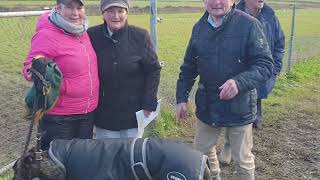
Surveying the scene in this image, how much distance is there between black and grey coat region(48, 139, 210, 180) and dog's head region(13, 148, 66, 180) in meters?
0.03

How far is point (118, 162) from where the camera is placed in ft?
8.15

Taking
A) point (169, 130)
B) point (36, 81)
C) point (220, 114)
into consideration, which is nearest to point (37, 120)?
point (36, 81)

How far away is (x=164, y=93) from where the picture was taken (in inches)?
297

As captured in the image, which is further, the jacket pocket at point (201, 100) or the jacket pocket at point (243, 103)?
the jacket pocket at point (201, 100)

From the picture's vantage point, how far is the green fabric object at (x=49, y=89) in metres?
2.84

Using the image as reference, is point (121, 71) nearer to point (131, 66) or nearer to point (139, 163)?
point (131, 66)

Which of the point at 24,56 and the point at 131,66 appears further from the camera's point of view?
the point at 24,56

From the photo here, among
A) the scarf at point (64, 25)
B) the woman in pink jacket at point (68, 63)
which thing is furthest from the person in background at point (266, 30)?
the scarf at point (64, 25)

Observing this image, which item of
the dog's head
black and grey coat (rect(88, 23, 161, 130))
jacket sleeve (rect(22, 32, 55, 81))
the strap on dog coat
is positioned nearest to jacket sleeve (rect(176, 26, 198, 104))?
black and grey coat (rect(88, 23, 161, 130))

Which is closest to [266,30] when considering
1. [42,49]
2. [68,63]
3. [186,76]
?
[186,76]

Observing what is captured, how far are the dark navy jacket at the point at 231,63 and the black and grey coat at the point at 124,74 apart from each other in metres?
0.37

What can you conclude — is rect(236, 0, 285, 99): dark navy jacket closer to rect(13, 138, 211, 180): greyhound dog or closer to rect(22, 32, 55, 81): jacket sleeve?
rect(22, 32, 55, 81): jacket sleeve

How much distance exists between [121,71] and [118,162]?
1123mm

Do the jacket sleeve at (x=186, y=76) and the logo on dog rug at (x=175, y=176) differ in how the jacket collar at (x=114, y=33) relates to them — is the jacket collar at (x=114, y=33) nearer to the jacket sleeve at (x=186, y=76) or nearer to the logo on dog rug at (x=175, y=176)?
the jacket sleeve at (x=186, y=76)
